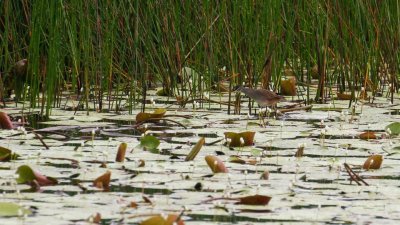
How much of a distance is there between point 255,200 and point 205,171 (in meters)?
0.65

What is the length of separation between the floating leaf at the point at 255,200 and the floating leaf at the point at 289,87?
3294 millimetres

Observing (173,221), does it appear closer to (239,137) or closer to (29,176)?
(29,176)

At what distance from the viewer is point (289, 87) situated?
6.18 metres

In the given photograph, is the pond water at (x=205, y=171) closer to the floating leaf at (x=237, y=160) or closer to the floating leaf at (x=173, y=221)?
the floating leaf at (x=237, y=160)

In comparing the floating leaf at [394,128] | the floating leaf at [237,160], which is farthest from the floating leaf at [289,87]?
the floating leaf at [237,160]

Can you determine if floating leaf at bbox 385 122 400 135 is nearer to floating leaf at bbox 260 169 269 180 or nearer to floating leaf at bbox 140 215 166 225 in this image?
floating leaf at bbox 260 169 269 180

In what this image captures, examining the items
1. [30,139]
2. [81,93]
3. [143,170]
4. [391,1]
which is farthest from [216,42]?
[143,170]

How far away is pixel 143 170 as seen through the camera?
3490 mm

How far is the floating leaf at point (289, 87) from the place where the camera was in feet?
20.2

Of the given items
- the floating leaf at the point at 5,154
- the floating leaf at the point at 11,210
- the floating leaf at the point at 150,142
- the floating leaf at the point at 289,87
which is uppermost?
the floating leaf at the point at 289,87

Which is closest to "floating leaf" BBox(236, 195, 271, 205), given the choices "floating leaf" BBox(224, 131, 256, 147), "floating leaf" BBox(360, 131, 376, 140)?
"floating leaf" BBox(224, 131, 256, 147)

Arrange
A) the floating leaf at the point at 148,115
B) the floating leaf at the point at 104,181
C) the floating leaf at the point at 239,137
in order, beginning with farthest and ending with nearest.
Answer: the floating leaf at the point at 148,115 < the floating leaf at the point at 239,137 < the floating leaf at the point at 104,181

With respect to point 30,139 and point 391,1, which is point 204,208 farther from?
point 391,1

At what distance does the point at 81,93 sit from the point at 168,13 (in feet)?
2.26
